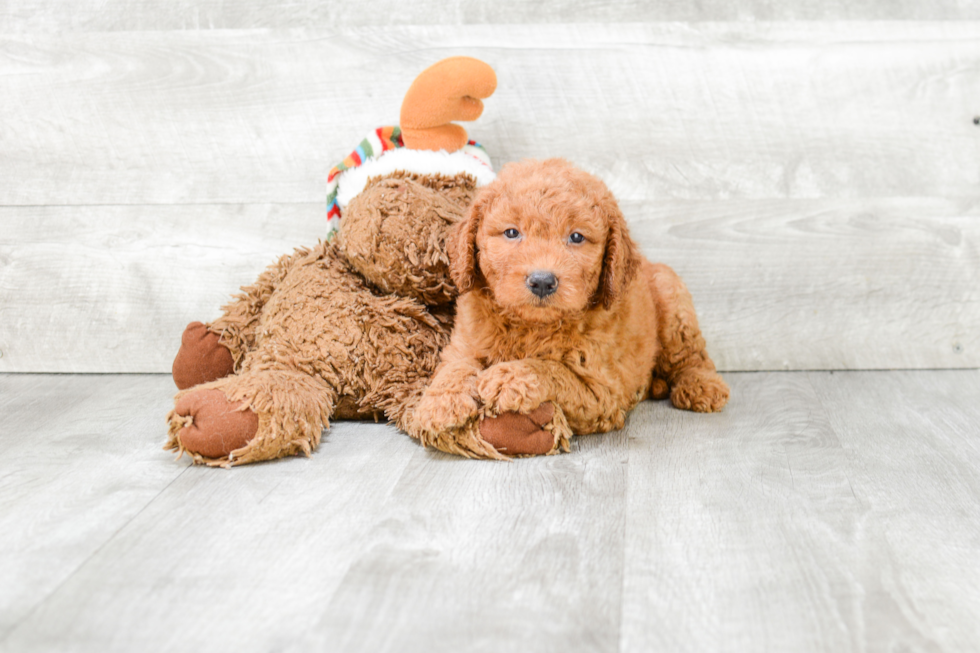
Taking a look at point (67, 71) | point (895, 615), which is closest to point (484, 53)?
point (67, 71)

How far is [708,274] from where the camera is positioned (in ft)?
8.23

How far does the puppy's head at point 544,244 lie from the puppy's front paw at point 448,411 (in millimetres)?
224

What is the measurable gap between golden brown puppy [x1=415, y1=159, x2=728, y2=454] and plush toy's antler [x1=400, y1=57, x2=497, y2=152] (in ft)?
1.01

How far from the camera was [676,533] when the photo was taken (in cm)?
141

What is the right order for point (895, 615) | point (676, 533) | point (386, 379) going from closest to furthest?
point (895, 615) → point (676, 533) → point (386, 379)

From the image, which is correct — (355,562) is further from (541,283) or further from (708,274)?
(708,274)

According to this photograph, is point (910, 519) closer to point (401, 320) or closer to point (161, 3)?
point (401, 320)

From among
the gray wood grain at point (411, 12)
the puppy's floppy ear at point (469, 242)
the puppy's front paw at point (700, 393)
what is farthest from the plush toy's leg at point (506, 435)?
the gray wood grain at point (411, 12)

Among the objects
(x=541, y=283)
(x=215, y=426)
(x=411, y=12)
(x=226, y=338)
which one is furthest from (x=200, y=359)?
(x=411, y=12)

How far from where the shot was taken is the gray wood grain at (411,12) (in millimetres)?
2402

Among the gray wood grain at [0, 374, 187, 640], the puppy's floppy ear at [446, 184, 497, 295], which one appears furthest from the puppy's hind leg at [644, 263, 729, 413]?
the gray wood grain at [0, 374, 187, 640]

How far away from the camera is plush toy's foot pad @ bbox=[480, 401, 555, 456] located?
5.71 ft

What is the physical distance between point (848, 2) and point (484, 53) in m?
1.09

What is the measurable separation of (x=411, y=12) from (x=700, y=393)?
1400 mm
